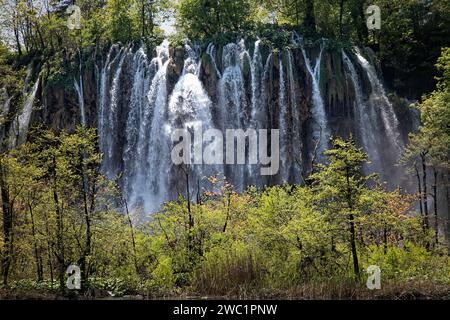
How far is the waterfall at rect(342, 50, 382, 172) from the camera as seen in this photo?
103 feet

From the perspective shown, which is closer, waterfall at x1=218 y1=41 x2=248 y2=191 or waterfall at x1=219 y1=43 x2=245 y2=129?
waterfall at x1=218 y1=41 x2=248 y2=191

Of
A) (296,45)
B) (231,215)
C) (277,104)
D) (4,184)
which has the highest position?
(296,45)

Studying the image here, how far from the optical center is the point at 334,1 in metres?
39.7

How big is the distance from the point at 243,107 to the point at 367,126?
7769 millimetres

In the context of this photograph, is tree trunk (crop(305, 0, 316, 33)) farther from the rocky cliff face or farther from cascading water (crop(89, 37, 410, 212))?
cascading water (crop(89, 37, 410, 212))

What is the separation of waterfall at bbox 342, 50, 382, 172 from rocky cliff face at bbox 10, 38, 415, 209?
6 cm

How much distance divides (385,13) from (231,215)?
86.3 ft

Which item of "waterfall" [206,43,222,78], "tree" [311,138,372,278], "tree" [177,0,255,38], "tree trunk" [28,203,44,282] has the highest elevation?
"tree" [177,0,255,38]

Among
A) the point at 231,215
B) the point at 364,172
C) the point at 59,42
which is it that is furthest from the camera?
the point at 59,42

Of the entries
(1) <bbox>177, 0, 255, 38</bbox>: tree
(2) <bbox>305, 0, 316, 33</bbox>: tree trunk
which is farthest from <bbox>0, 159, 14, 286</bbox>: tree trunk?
(2) <bbox>305, 0, 316, 33</bbox>: tree trunk

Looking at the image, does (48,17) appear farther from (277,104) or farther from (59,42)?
(277,104)

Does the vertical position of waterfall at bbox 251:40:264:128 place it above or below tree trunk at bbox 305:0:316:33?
below

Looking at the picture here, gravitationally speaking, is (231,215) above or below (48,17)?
below
